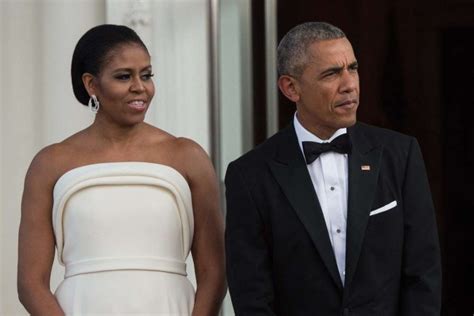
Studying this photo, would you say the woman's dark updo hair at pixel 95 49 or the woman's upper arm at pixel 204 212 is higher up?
the woman's dark updo hair at pixel 95 49

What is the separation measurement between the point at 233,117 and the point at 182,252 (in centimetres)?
198

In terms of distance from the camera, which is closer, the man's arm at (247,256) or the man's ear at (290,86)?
the man's arm at (247,256)

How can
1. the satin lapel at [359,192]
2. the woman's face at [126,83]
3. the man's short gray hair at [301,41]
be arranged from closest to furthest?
the satin lapel at [359,192] < the man's short gray hair at [301,41] < the woman's face at [126,83]

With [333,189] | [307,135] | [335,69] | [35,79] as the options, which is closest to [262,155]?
[307,135]

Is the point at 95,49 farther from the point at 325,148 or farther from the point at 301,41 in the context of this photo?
the point at 325,148

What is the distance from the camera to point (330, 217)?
448cm

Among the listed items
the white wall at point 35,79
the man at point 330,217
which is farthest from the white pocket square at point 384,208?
the white wall at point 35,79

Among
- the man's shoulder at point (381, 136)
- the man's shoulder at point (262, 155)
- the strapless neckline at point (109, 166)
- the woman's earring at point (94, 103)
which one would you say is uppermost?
the woman's earring at point (94, 103)

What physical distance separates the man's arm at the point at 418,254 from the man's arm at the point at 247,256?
1.43 feet

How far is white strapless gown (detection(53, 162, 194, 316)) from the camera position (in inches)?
187

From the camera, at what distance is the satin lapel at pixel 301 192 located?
14.5 feet

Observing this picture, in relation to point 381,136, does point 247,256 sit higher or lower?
lower

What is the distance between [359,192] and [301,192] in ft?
0.61

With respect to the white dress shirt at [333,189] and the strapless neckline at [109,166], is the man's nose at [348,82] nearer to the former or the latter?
the white dress shirt at [333,189]
